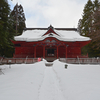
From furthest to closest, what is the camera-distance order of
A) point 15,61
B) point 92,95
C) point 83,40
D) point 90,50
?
point 90,50, point 83,40, point 15,61, point 92,95

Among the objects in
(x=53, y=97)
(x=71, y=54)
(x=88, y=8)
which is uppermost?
(x=88, y=8)

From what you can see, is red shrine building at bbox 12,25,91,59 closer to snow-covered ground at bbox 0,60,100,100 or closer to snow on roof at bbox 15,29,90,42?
snow on roof at bbox 15,29,90,42

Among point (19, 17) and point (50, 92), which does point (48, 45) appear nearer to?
point (50, 92)

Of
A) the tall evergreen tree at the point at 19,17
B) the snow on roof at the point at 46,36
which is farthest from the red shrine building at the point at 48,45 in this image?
the tall evergreen tree at the point at 19,17

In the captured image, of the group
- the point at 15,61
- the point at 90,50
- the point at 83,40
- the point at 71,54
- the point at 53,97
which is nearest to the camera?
the point at 53,97

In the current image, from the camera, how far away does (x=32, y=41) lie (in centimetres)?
1962

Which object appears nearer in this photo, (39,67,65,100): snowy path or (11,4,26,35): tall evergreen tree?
(39,67,65,100): snowy path

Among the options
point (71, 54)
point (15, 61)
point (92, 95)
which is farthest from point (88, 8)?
point (92, 95)

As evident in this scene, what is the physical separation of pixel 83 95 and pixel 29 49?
20.2m

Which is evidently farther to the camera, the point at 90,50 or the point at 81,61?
the point at 90,50

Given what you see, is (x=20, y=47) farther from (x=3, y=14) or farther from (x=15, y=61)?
(x=3, y=14)

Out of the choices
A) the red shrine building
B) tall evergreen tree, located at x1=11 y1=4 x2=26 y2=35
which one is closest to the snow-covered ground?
the red shrine building

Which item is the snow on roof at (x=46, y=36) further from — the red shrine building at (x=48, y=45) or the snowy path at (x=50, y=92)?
the snowy path at (x=50, y=92)

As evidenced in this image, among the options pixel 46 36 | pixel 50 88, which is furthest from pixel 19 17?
pixel 50 88
